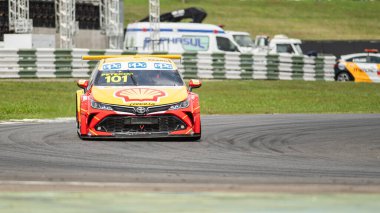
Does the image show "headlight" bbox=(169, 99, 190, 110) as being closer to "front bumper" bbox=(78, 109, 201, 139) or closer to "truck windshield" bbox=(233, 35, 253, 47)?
"front bumper" bbox=(78, 109, 201, 139)

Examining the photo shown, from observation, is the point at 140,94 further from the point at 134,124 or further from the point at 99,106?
the point at 99,106

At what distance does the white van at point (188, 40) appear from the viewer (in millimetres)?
38281

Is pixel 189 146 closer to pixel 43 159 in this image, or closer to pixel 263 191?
pixel 43 159

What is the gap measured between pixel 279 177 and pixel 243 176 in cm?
34

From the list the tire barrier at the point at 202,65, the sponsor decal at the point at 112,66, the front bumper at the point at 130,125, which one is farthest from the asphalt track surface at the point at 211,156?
the tire barrier at the point at 202,65

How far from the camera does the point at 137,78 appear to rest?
47.4 ft

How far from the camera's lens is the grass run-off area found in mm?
21594

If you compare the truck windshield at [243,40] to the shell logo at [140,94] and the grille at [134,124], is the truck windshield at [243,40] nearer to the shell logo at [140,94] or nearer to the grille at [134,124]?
the shell logo at [140,94]

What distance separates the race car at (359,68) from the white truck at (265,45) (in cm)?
265

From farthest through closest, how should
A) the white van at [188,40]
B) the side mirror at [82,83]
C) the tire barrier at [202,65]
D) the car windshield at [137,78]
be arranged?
the white van at [188,40], the tire barrier at [202,65], the side mirror at [82,83], the car windshield at [137,78]

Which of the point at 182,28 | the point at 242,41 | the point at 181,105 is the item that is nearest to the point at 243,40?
the point at 242,41

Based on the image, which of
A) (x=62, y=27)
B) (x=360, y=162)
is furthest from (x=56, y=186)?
(x=62, y=27)

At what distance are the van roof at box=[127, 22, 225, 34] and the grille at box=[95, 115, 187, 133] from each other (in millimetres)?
25240

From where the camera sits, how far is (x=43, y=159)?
1091 cm
